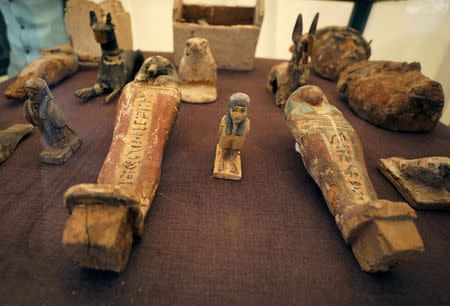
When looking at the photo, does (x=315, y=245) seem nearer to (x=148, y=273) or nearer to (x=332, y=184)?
(x=332, y=184)

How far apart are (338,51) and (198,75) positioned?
7.85 ft

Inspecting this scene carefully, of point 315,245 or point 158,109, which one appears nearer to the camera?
point 315,245

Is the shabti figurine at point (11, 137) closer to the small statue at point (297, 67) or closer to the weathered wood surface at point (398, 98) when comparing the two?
the small statue at point (297, 67)

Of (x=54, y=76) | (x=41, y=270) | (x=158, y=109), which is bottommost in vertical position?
(x=41, y=270)

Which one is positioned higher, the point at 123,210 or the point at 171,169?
the point at 123,210

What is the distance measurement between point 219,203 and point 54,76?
293cm

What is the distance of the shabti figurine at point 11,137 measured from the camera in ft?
6.77

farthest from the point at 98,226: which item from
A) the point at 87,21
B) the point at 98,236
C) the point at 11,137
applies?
the point at 87,21

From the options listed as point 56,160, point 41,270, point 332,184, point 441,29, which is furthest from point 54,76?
point 441,29

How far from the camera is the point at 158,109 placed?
2057mm

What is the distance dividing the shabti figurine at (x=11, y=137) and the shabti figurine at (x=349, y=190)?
2.42 metres

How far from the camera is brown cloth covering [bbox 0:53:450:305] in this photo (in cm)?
133

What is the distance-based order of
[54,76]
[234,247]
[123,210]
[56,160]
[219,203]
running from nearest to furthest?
1. [123,210]
2. [234,247]
3. [219,203]
4. [56,160]
5. [54,76]

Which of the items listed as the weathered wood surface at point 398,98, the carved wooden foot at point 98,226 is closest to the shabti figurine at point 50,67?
the carved wooden foot at point 98,226
